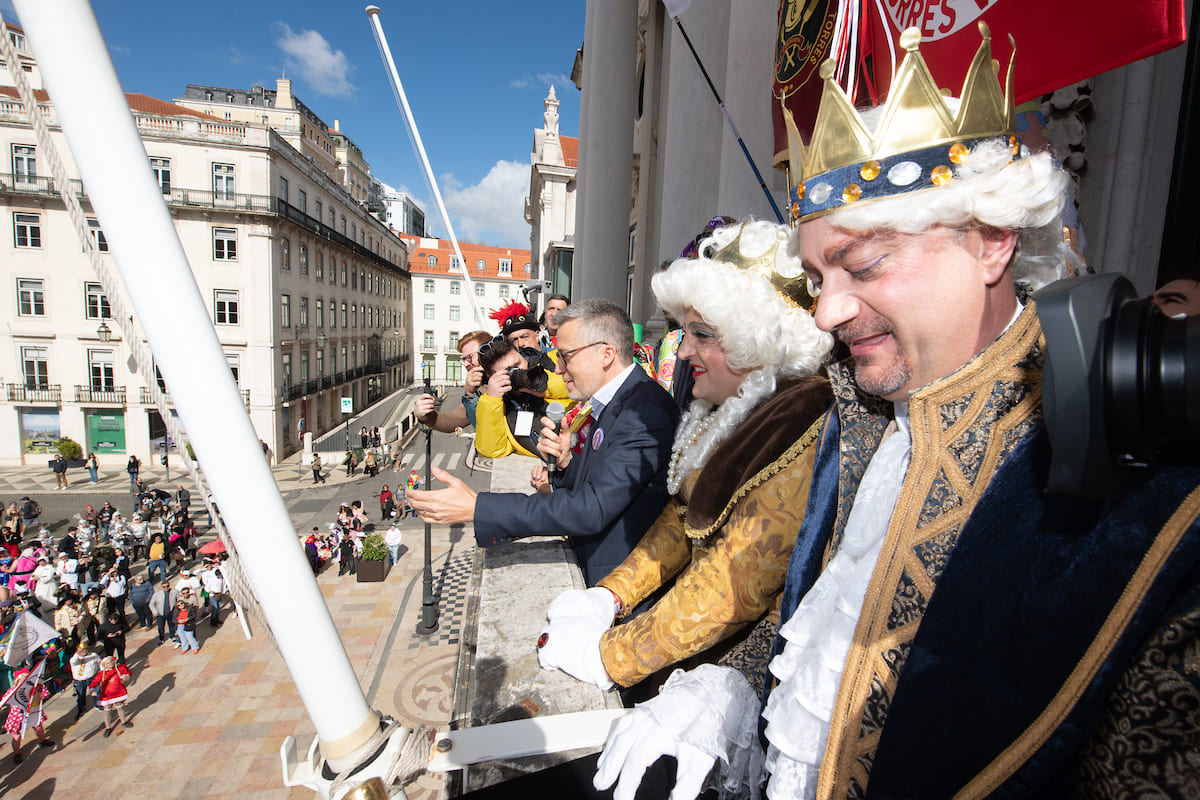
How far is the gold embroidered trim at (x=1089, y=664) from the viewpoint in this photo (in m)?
0.69

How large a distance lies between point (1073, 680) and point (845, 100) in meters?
1.04

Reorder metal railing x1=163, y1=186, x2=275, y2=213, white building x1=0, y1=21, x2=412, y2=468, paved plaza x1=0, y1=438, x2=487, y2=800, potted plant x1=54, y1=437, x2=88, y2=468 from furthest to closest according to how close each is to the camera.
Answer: metal railing x1=163, y1=186, x2=275, y2=213 < white building x1=0, y1=21, x2=412, y2=468 < potted plant x1=54, y1=437, x2=88, y2=468 < paved plaza x1=0, y1=438, x2=487, y2=800

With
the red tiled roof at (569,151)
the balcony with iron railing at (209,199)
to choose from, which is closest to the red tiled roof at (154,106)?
the balcony with iron railing at (209,199)

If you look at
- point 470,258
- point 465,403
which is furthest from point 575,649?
point 470,258

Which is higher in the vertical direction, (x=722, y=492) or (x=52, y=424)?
(x=722, y=492)

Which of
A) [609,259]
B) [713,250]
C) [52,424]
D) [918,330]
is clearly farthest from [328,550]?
[52,424]

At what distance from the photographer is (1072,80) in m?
1.95

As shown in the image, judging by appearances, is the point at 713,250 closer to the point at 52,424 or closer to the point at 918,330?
the point at 918,330

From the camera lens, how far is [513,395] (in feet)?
16.2

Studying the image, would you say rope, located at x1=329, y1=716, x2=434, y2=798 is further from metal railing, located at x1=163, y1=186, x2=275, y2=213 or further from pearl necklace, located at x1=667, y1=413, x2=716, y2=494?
metal railing, located at x1=163, y1=186, x2=275, y2=213

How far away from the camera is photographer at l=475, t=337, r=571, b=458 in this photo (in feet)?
15.8

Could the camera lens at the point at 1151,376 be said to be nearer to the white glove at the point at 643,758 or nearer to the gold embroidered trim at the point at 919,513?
the gold embroidered trim at the point at 919,513

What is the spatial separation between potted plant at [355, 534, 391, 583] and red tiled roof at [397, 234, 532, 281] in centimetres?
4588

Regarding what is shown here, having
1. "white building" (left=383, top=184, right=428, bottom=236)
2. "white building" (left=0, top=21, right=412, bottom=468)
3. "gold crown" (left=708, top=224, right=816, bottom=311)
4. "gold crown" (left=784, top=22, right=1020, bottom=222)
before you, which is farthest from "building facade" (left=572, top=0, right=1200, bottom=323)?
"white building" (left=383, top=184, right=428, bottom=236)
